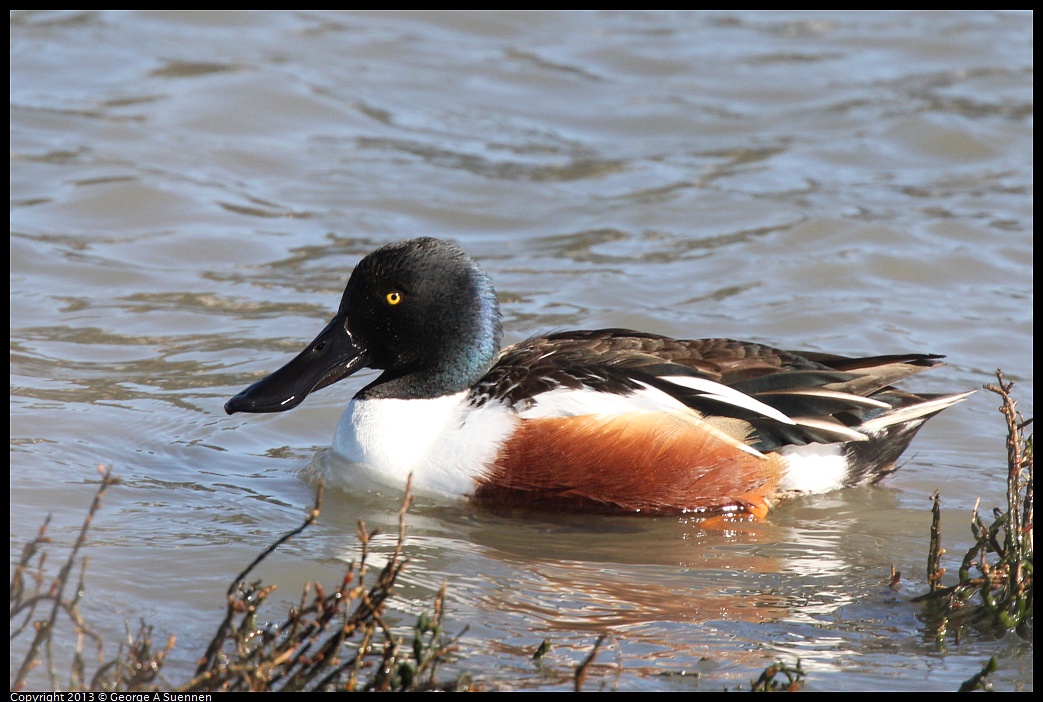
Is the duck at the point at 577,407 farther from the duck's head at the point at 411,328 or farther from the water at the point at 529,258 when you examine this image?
the water at the point at 529,258

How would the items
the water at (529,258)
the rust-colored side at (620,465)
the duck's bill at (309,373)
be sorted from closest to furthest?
1. the water at (529,258)
2. the rust-colored side at (620,465)
3. the duck's bill at (309,373)

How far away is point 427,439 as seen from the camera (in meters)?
5.41

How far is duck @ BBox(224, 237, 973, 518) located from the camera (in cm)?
524

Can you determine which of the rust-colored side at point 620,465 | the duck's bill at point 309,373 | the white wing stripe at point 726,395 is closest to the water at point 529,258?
the rust-colored side at point 620,465

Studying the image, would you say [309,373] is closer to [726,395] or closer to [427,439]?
[427,439]

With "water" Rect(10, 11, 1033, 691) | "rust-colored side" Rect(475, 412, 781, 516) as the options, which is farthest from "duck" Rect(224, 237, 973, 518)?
"water" Rect(10, 11, 1033, 691)

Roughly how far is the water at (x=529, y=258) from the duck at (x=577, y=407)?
15 centimetres

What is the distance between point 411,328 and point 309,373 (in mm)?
463

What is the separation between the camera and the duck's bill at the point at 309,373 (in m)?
5.52

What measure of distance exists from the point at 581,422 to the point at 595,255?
12.9 feet

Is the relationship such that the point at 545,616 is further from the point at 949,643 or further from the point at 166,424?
the point at 166,424

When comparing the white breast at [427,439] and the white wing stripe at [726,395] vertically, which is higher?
the white wing stripe at [726,395]

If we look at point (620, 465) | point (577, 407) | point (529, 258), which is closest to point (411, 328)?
point (577, 407)

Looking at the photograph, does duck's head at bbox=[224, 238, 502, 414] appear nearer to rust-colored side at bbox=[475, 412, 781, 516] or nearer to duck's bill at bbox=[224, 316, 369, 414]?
duck's bill at bbox=[224, 316, 369, 414]
